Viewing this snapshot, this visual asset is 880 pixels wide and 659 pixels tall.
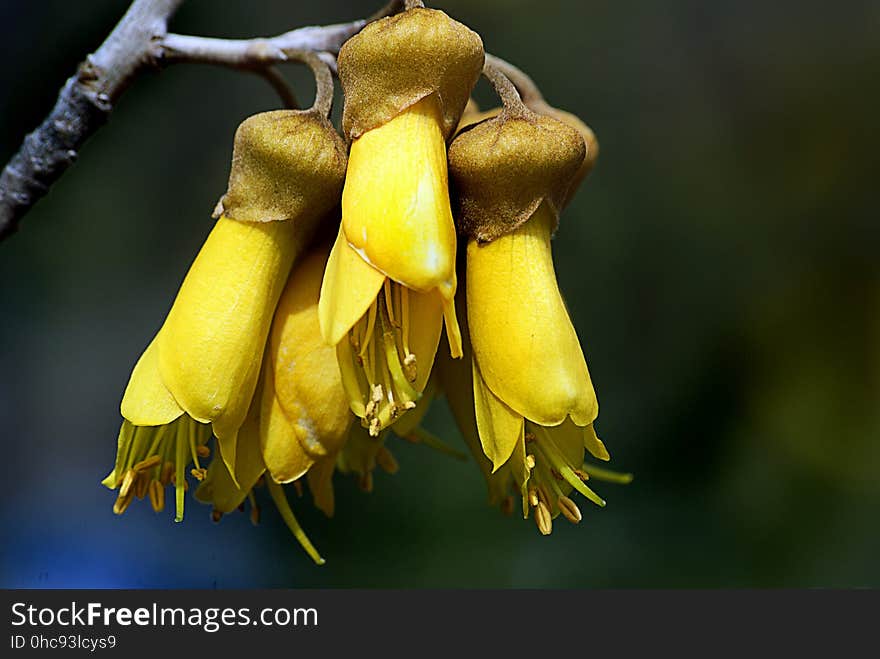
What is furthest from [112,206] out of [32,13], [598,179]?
[598,179]

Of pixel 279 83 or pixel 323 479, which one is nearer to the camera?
pixel 323 479

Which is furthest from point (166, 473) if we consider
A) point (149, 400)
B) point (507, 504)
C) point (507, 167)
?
point (507, 167)

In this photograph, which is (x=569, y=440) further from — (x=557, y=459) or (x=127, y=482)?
(x=127, y=482)

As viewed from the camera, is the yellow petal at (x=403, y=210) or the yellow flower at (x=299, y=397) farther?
the yellow flower at (x=299, y=397)

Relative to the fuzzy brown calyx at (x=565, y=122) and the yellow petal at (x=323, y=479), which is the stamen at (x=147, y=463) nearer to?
the yellow petal at (x=323, y=479)

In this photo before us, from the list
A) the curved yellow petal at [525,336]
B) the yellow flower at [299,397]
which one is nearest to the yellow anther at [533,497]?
the curved yellow petal at [525,336]

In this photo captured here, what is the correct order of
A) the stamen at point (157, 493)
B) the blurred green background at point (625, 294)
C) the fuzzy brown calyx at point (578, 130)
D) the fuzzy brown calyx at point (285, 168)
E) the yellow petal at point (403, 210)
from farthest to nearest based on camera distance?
the blurred green background at point (625, 294), the fuzzy brown calyx at point (578, 130), the stamen at point (157, 493), the fuzzy brown calyx at point (285, 168), the yellow petal at point (403, 210)

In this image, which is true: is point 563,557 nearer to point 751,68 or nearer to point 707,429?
point 707,429
